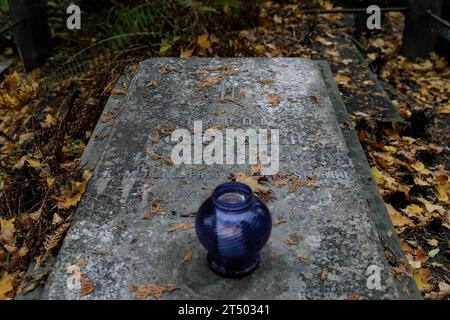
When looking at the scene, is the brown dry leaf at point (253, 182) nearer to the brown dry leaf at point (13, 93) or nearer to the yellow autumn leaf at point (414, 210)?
the yellow autumn leaf at point (414, 210)

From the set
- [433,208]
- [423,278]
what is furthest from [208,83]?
[423,278]

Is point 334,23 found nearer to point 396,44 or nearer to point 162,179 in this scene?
point 396,44

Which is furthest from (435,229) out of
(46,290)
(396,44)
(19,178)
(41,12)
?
(41,12)

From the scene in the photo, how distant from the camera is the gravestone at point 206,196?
192cm

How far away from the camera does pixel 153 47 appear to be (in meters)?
4.31

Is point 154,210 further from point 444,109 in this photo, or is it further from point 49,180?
Answer: point 444,109

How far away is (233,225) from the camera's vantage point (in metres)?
1.75

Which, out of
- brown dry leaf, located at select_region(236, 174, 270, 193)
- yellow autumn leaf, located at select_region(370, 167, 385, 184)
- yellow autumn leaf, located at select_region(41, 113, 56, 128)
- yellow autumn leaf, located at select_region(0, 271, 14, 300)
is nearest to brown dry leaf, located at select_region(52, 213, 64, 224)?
yellow autumn leaf, located at select_region(0, 271, 14, 300)

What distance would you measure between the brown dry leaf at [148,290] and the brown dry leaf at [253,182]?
69cm

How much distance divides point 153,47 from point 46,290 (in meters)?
2.84

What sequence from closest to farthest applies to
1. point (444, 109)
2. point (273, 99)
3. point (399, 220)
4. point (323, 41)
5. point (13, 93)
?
point (399, 220) < point (273, 99) < point (13, 93) < point (444, 109) < point (323, 41)

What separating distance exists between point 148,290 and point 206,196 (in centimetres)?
63

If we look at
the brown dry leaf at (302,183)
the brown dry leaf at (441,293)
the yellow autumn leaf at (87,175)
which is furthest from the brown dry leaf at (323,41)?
the yellow autumn leaf at (87,175)

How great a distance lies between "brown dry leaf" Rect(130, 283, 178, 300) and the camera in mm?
1860
